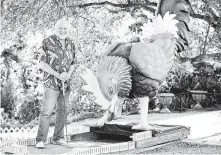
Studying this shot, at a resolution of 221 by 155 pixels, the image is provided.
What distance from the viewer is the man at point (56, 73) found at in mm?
3357

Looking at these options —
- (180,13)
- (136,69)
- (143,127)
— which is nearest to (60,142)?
(143,127)

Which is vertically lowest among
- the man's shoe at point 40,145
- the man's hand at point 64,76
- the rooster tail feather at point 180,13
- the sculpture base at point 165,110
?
the man's shoe at point 40,145

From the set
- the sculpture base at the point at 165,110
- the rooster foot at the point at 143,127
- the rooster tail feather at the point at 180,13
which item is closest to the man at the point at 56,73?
the rooster foot at the point at 143,127

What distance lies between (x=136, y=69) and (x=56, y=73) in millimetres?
811

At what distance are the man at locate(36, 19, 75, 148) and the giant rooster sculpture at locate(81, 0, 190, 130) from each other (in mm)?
206

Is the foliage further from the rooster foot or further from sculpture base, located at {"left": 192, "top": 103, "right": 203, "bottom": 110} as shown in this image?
the rooster foot

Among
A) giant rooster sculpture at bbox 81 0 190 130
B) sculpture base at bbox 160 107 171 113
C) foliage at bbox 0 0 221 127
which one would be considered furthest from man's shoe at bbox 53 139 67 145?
sculpture base at bbox 160 107 171 113

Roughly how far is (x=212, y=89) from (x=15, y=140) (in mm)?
6676

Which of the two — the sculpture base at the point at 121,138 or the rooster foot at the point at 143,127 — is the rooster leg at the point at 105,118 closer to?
the sculpture base at the point at 121,138

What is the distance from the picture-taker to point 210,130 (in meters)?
5.29

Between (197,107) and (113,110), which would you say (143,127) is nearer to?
(113,110)

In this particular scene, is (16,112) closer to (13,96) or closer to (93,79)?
(13,96)

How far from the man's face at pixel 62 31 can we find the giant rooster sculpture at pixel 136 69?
385 mm

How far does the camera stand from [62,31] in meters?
3.46
